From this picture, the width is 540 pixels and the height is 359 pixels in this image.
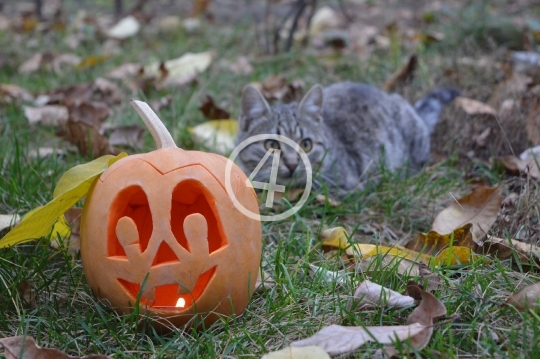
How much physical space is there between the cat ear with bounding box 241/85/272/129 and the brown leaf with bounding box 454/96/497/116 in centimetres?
138

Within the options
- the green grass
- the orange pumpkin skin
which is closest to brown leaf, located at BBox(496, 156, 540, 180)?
the green grass

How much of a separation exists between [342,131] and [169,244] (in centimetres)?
260

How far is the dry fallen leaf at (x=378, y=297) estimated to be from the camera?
1.79 meters

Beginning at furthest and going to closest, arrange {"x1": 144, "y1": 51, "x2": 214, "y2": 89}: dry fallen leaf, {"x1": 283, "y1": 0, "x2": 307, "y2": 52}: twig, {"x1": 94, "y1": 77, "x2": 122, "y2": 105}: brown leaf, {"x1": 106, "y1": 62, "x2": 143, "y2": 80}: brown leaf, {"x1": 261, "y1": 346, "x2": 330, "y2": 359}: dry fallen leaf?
{"x1": 283, "y1": 0, "x2": 307, "y2": 52}: twig, {"x1": 106, "y1": 62, "x2": 143, "y2": 80}: brown leaf, {"x1": 144, "y1": 51, "x2": 214, "y2": 89}: dry fallen leaf, {"x1": 94, "y1": 77, "x2": 122, "y2": 105}: brown leaf, {"x1": 261, "y1": 346, "x2": 330, "y2": 359}: dry fallen leaf

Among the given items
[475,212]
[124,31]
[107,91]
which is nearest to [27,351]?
[475,212]

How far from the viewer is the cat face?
3627mm

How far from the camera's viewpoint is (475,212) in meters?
2.54

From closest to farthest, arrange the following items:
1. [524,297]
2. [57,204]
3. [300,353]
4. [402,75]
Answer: [300,353]
[524,297]
[57,204]
[402,75]

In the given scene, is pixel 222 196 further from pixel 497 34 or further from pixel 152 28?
pixel 152 28

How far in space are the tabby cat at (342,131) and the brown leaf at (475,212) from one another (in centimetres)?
72

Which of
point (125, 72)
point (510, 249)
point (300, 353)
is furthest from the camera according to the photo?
point (125, 72)

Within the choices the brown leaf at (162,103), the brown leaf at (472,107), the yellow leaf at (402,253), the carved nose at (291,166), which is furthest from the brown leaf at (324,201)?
the brown leaf at (162,103)

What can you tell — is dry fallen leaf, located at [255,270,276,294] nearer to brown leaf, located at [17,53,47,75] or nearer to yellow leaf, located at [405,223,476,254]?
yellow leaf, located at [405,223,476,254]

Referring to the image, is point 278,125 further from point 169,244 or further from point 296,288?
point 169,244
